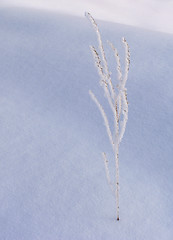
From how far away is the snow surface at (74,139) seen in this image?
5.77ft

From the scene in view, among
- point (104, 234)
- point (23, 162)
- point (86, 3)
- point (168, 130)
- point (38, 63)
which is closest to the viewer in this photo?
point (104, 234)

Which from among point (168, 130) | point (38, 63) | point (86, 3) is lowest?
point (168, 130)

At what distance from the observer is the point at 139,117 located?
2.42 metres

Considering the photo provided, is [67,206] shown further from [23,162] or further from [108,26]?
[108,26]

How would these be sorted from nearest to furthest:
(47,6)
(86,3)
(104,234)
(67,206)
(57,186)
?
(104,234)
(67,206)
(57,186)
(47,6)
(86,3)

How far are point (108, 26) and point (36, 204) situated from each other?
7.03ft

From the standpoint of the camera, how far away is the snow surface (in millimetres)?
1759

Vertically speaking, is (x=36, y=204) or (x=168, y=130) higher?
(x=168, y=130)

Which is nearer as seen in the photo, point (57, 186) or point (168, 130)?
point (57, 186)

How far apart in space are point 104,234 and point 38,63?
175 centimetres

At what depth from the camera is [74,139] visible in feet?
7.53

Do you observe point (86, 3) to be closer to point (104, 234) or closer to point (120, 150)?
point (120, 150)

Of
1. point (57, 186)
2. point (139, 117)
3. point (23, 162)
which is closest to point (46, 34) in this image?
point (139, 117)

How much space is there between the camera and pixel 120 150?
2.21m
